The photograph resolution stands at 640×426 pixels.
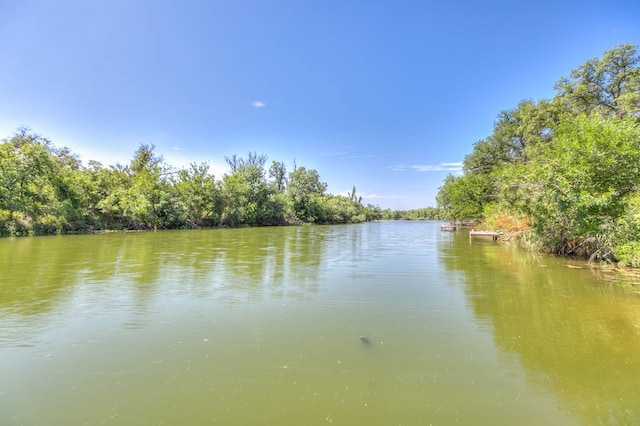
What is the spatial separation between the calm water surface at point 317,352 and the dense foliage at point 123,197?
2596 centimetres

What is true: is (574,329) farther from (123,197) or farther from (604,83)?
(123,197)

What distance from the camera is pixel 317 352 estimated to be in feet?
15.8

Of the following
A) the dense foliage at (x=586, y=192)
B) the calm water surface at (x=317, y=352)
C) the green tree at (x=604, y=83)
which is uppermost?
the green tree at (x=604, y=83)

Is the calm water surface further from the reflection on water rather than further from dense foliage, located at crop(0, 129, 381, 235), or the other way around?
dense foliage, located at crop(0, 129, 381, 235)

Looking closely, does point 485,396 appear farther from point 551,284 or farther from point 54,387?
point 551,284

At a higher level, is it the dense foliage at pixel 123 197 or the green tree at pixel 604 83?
the green tree at pixel 604 83

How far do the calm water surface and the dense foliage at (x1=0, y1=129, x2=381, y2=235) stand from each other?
26.0 m

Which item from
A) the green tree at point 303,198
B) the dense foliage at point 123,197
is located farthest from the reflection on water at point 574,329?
the green tree at point 303,198

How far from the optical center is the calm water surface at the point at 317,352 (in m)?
3.39

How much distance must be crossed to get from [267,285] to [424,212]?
504ft

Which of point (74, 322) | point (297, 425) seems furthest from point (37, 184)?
point (297, 425)

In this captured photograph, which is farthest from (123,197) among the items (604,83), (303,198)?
(604,83)

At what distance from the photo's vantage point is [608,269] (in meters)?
11.5

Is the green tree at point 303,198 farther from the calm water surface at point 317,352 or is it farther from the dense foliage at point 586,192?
the calm water surface at point 317,352
